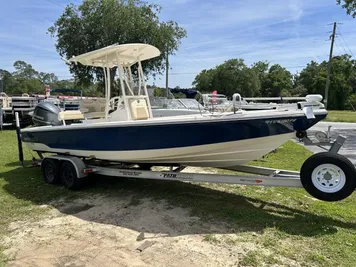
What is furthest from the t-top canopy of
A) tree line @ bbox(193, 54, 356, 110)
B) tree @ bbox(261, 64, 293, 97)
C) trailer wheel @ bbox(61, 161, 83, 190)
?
tree @ bbox(261, 64, 293, 97)

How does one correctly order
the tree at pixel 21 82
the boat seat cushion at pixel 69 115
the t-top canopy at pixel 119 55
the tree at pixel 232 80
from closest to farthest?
the t-top canopy at pixel 119 55, the boat seat cushion at pixel 69 115, the tree at pixel 232 80, the tree at pixel 21 82

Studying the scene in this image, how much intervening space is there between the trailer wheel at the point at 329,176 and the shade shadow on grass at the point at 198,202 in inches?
17.1

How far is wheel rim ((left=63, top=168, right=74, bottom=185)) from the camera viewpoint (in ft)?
18.4

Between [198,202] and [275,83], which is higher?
[275,83]

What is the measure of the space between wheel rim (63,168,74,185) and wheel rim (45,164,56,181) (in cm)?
31

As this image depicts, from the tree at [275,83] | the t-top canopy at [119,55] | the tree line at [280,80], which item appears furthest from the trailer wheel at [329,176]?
the tree at [275,83]

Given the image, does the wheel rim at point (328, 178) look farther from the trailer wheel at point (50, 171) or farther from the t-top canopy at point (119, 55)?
the trailer wheel at point (50, 171)

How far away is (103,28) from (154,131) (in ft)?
44.2

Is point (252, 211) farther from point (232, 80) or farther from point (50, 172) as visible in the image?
point (232, 80)

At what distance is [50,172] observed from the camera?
6.02m

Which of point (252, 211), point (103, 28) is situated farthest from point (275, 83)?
point (252, 211)

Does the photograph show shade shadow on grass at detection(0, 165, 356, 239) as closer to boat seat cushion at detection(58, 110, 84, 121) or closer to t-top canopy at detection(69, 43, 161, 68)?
boat seat cushion at detection(58, 110, 84, 121)

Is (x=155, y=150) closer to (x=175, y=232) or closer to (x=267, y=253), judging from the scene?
(x=175, y=232)

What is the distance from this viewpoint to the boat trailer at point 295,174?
3.91 m
